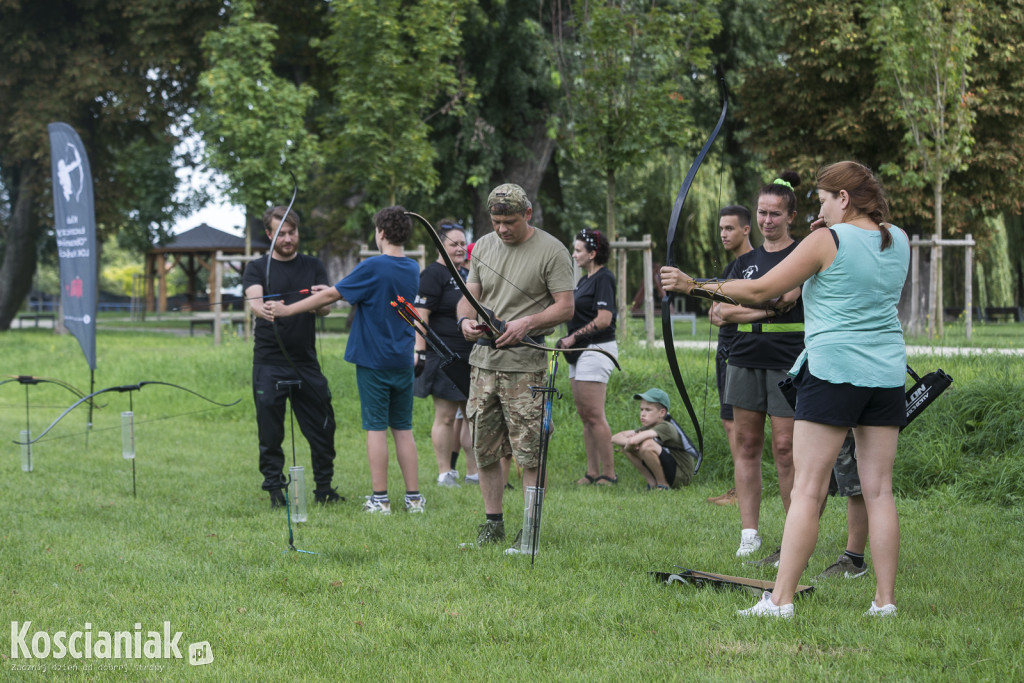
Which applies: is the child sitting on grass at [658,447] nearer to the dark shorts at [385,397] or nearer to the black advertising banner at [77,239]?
the dark shorts at [385,397]

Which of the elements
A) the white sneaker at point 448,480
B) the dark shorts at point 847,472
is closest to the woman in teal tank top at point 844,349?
the dark shorts at point 847,472

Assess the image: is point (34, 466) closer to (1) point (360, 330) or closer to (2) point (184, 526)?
A: (2) point (184, 526)

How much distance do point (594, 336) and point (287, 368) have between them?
7.69 feet

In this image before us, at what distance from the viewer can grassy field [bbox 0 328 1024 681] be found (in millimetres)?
3494

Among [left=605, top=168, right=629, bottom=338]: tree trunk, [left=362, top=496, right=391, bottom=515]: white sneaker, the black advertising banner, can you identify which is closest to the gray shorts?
[left=362, top=496, right=391, bottom=515]: white sneaker

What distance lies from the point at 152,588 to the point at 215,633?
803 millimetres

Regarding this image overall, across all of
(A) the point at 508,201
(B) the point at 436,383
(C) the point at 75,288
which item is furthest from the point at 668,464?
(C) the point at 75,288

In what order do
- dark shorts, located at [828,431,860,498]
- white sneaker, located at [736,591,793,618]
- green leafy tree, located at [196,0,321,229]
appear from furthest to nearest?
green leafy tree, located at [196,0,321,229] → dark shorts, located at [828,431,860,498] → white sneaker, located at [736,591,793,618]

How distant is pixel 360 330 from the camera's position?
20.4 ft

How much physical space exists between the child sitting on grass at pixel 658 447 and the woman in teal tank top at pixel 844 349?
333 cm

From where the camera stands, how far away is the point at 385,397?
20.7 ft

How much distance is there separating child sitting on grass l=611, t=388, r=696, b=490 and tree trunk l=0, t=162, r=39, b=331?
21.1 meters

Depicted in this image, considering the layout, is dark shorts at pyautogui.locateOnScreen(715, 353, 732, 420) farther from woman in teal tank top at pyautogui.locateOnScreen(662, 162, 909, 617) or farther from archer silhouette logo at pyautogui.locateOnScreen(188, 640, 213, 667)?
archer silhouette logo at pyautogui.locateOnScreen(188, 640, 213, 667)

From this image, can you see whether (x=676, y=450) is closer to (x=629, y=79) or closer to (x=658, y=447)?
(x=658, y=447)
